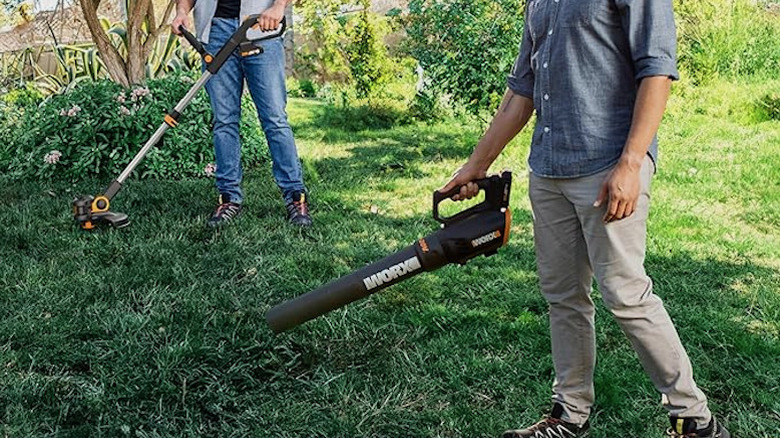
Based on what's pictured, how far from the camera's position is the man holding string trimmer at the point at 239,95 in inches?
164

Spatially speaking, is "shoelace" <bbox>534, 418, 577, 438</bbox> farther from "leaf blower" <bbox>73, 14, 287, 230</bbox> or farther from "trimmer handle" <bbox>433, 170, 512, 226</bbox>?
"leaf blower" <bbox>73, 14, 287, 230</bbox>

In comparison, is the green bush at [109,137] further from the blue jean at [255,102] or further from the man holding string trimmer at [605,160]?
the man holding string trimmer at [605,160]

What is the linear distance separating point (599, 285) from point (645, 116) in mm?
425

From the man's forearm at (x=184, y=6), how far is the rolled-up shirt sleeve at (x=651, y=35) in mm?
3076

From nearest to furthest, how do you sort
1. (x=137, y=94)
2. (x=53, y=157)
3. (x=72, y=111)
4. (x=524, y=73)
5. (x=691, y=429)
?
(x=691, y=429)
(x=524, y=73)
(x=53, y=157)
(x=72, y=111)
(x=137, y=94)

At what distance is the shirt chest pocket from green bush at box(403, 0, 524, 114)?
13.5 feet

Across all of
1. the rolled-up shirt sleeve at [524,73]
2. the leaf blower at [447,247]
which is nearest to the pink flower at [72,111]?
the leaf blower at [447,247]

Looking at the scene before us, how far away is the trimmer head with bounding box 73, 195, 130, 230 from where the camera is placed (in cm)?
409

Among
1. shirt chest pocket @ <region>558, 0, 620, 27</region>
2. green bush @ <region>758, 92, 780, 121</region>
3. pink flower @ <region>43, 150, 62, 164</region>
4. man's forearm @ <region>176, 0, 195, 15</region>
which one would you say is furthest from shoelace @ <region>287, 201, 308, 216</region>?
green bush @ <region>758, 92, 780, 121</region>

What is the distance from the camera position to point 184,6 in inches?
173

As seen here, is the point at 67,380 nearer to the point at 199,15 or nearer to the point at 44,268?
the point at 44,268

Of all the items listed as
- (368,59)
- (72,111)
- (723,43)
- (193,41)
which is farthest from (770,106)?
(72,111)

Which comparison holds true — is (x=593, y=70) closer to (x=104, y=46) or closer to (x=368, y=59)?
(x=104, y=46)

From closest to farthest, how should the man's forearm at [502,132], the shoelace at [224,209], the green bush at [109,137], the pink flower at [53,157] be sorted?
the man's forearm at [502,132] < the shoelace at [224,209] < the pink flower at [53,157] < the green bush at [109,137]
